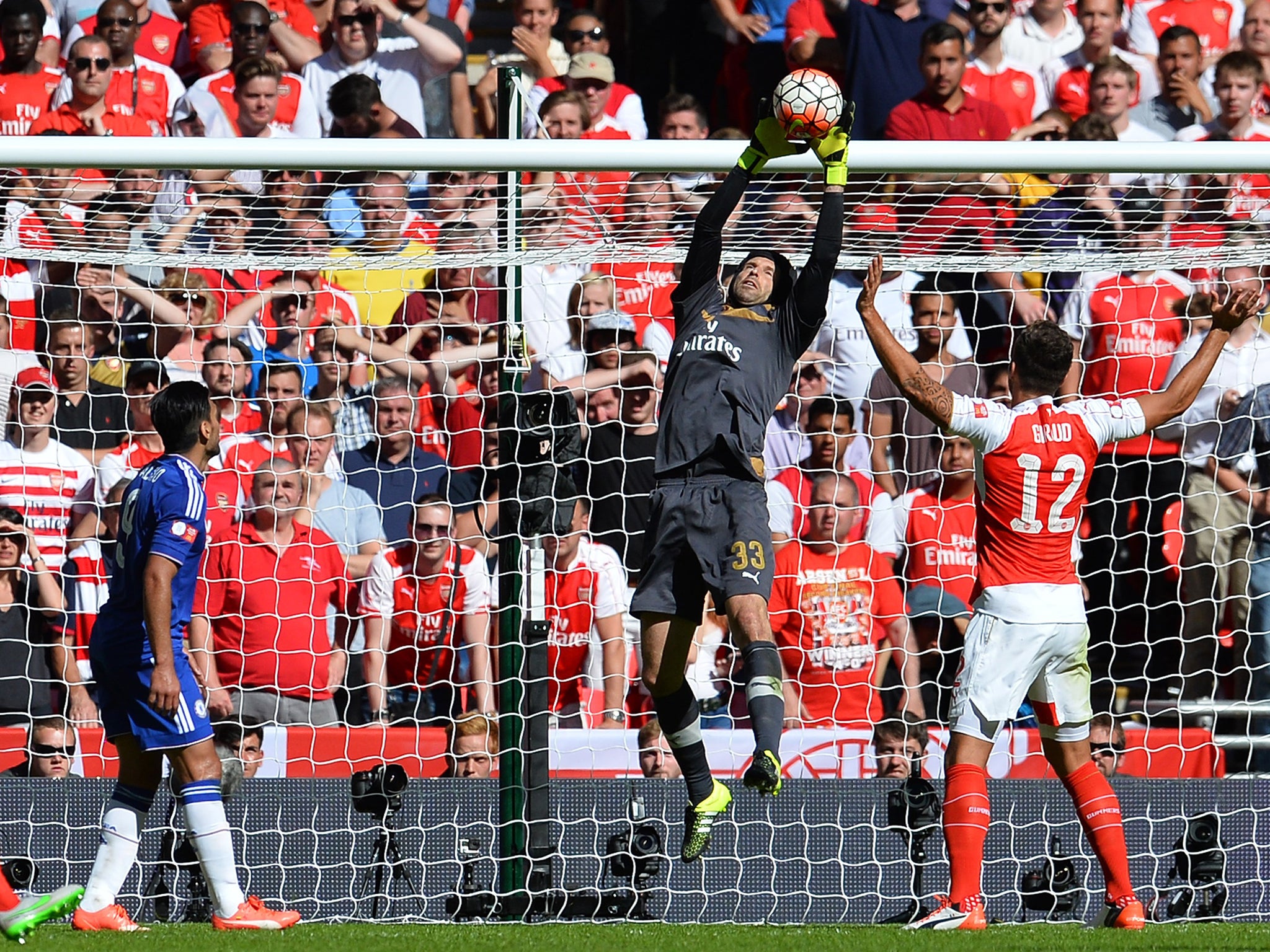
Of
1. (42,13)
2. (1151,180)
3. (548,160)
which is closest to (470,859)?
(548,160)

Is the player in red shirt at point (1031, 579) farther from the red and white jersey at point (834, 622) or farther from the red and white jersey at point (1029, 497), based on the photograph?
the red and white jersey at point (834, 622)

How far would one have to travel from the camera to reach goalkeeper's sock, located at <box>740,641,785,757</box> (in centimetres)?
522

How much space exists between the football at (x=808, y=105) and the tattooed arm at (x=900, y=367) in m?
0.66

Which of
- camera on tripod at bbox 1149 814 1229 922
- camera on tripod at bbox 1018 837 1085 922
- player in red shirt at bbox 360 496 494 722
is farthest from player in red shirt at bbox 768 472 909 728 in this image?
player in red shirt at bbox 360 496 494 722

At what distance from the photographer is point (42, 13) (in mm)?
9812

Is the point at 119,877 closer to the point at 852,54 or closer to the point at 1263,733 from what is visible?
the point at 1263,733

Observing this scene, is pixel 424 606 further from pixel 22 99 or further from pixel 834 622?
pixel 22 99

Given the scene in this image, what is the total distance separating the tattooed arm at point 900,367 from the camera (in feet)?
18.9

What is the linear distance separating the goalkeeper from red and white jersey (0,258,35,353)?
4.09 m

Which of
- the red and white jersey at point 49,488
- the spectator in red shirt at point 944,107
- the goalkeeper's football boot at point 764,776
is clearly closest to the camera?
the goalkeeper's football boot at point 764,776

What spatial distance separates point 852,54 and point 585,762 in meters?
5.13

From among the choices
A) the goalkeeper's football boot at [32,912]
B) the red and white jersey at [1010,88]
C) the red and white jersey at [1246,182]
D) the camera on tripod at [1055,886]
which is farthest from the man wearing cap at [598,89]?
the goalkeeper's football boot at [32,912]

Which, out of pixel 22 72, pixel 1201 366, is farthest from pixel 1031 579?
pixel 22 72

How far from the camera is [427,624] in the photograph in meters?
7.95
